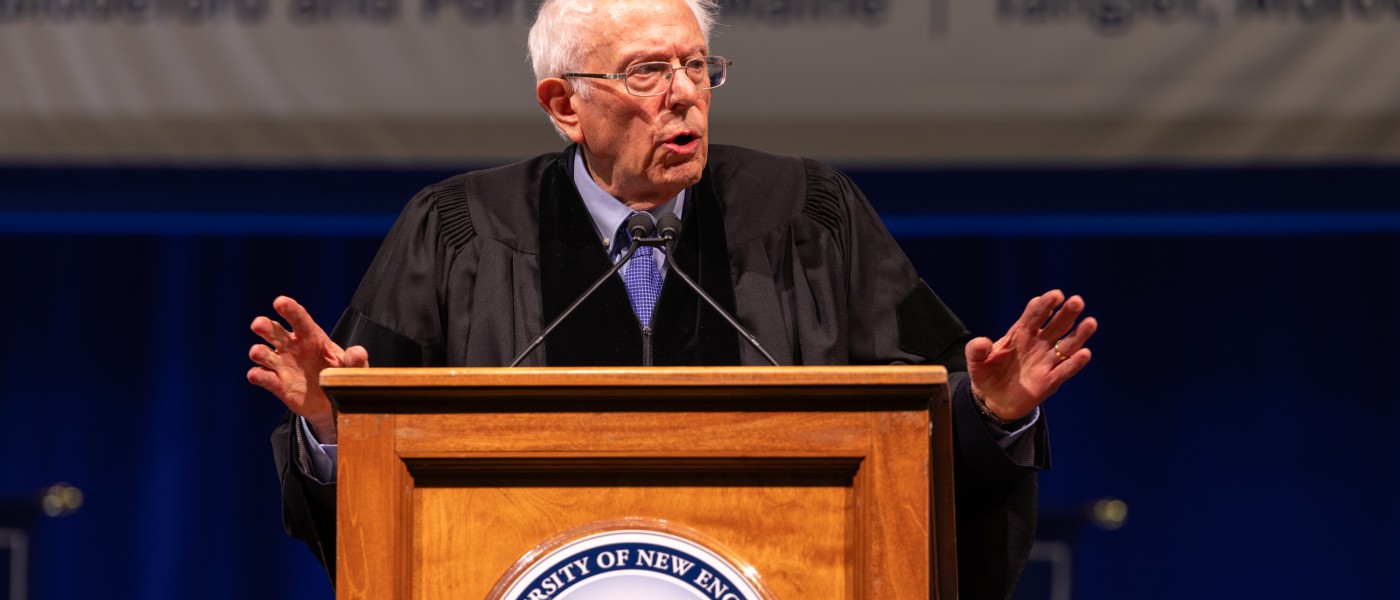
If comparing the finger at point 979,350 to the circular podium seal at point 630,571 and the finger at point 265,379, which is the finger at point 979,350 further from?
the finger at point 265,379

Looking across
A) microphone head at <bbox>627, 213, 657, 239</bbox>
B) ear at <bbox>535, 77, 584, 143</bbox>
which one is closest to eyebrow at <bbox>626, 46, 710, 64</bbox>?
ear at <bbox>535, 77, 584, 143</bbox>

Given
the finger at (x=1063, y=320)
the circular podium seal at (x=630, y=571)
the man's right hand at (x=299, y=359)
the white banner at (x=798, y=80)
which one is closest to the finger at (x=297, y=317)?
the man's right hand at (x=299, y=359)

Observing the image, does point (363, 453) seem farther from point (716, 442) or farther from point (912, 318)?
point (912, 318)

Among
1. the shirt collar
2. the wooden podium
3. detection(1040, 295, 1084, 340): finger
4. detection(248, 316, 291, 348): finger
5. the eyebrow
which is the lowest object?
the wooden podium

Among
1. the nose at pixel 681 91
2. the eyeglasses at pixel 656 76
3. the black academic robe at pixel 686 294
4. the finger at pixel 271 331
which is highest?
the eyeglasses at pixel 656 76

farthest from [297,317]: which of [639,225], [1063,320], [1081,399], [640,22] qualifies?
[1081,399]

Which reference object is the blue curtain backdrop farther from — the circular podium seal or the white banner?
the circular podium seal

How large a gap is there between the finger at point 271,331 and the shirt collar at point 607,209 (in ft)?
1.95

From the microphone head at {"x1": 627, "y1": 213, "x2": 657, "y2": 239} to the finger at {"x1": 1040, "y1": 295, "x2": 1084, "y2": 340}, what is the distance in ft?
1.53

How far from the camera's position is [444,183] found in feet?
7.37

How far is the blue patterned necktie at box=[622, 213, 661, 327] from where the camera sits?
209cm

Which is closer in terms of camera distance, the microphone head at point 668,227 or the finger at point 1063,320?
the finger at point 1063,320

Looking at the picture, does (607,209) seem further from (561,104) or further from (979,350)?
(979,350)

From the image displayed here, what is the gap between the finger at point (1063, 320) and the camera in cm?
161
